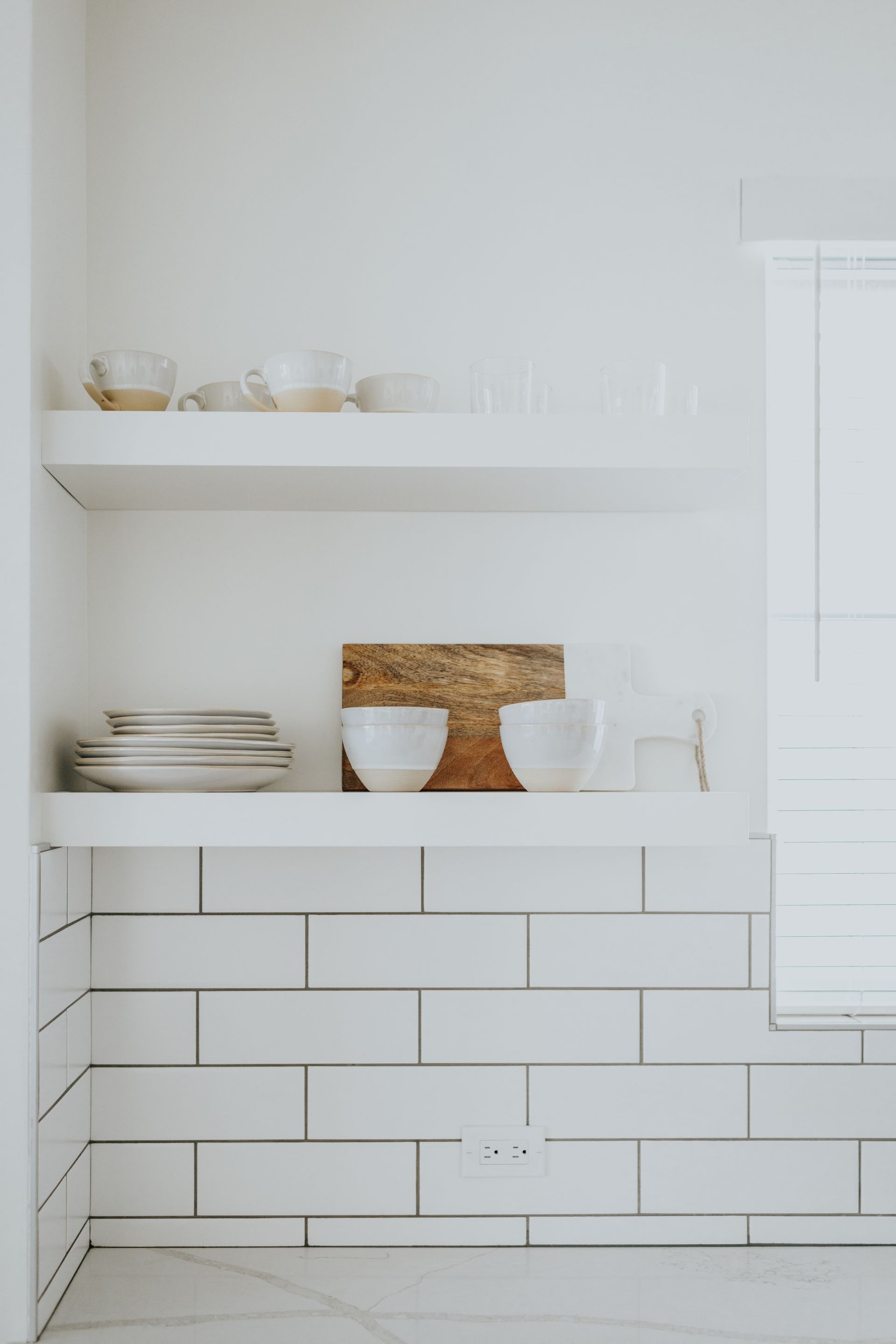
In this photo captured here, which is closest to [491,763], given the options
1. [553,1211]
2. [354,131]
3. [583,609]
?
[583,609]

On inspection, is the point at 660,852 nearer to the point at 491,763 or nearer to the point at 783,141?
the point at 491,763

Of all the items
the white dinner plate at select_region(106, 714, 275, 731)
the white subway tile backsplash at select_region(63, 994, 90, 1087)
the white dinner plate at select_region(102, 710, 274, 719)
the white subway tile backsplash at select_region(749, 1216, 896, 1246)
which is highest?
the white dinner plate at select_region(102, 710, 274, 719)

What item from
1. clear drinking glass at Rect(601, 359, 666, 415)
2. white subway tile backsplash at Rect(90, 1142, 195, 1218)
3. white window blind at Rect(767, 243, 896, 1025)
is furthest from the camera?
white window blind at Rect(767, 243, 896, 1025)

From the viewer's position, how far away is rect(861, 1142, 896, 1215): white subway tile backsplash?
1.40 m

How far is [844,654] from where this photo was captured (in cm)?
149

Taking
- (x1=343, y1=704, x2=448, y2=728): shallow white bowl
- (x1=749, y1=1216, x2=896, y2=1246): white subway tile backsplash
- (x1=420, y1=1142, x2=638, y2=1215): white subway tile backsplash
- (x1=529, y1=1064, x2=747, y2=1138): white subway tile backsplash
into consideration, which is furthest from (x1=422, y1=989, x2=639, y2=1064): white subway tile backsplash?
(x1=343, y1=704, x2=448, y2=728): shallow white bowl

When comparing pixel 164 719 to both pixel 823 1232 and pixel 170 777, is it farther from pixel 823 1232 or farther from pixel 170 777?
pixel 823 1232

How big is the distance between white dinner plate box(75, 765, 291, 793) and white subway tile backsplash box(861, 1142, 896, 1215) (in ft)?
3.28

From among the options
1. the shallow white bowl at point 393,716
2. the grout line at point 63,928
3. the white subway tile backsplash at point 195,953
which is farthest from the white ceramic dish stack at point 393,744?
the grout line at point 63,928

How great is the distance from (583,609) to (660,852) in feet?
1.18

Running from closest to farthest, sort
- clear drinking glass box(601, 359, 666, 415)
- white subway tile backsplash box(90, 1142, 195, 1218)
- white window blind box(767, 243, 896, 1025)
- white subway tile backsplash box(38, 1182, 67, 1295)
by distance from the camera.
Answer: white subway tile backsplash box(38, 1182, 67, 1295) < clear drinking glass box(601, 359, 666, 415) < white subway tile backsplash box(90, 1142, 195, 1218) < white window blind box(767, 243, 896, 1025)

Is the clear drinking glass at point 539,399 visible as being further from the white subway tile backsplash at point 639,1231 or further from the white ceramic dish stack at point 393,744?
the white subway tile backsplash at point 639,1231

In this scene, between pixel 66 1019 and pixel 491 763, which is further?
pixel 491 763

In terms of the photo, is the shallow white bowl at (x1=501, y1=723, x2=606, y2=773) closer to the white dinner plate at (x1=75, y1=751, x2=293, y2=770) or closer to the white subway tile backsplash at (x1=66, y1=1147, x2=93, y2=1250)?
the white dinner plate at (x1=75, y1=751, x2=293, y2=770)
